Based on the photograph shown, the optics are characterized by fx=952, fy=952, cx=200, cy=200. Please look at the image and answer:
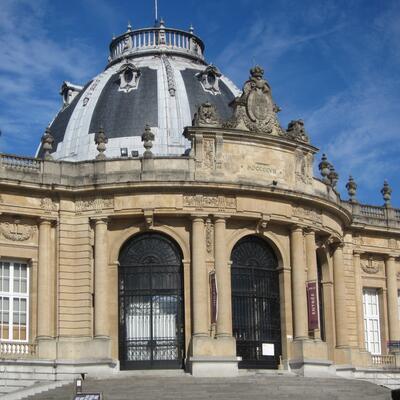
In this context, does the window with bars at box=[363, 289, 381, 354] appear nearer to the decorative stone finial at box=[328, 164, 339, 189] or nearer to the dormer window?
the decorative stone finial at box=[328, 164, 339, 189]

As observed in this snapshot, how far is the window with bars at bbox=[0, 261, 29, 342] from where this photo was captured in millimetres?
40812

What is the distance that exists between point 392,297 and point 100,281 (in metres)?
18.1

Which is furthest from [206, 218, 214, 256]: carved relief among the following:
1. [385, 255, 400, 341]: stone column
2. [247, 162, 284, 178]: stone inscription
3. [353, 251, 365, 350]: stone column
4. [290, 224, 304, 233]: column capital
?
[385, 255, 400, 341]: stone column

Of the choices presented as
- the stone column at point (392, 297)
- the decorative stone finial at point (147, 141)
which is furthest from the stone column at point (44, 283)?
the stone column at point (392, 297)

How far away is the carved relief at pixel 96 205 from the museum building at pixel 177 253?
4 centimetres

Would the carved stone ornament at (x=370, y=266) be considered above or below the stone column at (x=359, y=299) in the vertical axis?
above

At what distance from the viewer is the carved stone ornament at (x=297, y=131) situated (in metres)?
45.5

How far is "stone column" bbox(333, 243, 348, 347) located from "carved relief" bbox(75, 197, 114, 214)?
12567 millimetres

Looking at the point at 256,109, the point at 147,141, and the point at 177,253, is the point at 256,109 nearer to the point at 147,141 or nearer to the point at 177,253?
the point at 147,141

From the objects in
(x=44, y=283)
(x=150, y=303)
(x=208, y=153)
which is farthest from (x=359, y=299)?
(x=44, y=283)

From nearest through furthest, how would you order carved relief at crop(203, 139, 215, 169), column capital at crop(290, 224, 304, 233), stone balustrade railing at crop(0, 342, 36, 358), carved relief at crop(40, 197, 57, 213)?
1. stone balustrade railing at crop(0, 342, 36, 358)
2. carved relief at crop(40, 197, 57, 213)
3. carved relief at crop(203, 139, 215, 169)
4. column capital at crop(290, 224, 304, 233)

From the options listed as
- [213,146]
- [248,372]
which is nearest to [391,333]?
[248,372]

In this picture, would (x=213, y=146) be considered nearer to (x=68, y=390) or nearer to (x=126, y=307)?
(x=126, y=307)

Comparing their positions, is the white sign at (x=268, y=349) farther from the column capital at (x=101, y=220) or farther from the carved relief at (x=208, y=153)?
the column capital at (x=101, y=220)
